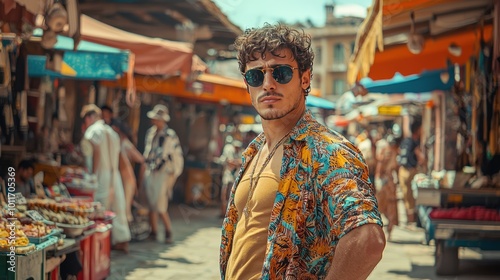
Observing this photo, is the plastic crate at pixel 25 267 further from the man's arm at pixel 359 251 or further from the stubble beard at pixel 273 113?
the man's arm at pixel 359 251

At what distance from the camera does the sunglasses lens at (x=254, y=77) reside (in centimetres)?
305

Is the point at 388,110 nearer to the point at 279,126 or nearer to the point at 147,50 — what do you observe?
the point at 147,50

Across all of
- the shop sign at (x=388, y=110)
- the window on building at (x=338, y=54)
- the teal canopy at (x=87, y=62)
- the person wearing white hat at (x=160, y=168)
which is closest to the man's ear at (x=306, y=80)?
the teal canopy at (x=87, y=62)

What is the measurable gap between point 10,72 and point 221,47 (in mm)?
12390

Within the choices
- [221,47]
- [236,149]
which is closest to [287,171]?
[236,149]

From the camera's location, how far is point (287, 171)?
2.82m

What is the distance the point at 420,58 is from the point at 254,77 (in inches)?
421

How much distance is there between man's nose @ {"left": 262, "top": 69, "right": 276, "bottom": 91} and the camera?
3.01 m

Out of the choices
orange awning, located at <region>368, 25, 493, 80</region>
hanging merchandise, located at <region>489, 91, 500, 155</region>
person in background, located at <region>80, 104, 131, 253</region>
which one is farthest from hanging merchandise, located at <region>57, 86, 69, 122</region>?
hanging merchandise, located at <region>489, 91, 500, 155</region>

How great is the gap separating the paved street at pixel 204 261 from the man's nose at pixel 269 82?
243 inches

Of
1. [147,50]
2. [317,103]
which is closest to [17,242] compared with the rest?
[147,50]

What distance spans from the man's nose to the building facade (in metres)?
81.1

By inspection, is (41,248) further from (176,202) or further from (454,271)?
(176,202)

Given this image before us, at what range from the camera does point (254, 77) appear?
121 inches
